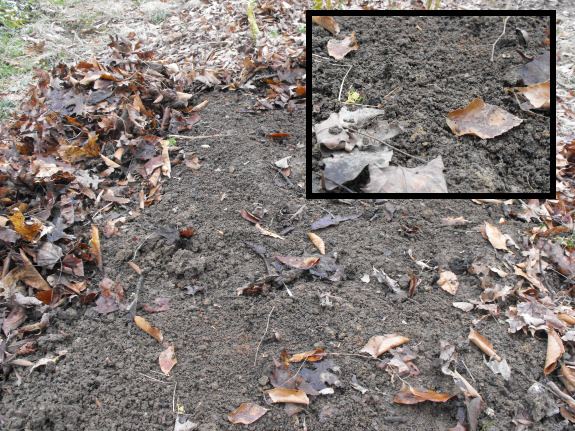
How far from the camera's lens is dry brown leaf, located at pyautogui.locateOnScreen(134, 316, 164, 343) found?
216 cm

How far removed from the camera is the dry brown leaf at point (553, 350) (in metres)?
2.06

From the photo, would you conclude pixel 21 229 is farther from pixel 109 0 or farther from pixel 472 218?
pixel 109 0

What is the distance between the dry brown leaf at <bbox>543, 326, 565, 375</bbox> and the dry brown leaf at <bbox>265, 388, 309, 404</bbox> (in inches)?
48.6

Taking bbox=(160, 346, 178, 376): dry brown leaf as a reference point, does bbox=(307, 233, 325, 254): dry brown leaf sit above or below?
above

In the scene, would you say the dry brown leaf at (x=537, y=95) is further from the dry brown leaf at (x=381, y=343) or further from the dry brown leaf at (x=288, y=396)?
the dry brown leaf at (x=288, y=396)

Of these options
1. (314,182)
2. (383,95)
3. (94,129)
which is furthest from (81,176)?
(383,95)

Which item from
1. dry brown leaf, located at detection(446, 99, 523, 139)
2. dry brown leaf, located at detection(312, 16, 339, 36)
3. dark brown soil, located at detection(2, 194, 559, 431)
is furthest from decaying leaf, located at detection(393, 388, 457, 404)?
dry brown leaf, located at detection(312, 16, 339, 36)

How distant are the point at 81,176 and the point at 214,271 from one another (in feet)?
5.09

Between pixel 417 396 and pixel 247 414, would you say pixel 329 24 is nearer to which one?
pixel 417 396

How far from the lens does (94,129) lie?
368cm

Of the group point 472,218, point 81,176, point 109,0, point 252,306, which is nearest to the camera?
point 252,306

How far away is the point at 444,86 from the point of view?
8.42 ft

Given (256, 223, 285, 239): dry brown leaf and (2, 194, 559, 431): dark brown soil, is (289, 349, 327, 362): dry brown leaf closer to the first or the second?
(2, 194, 559, 431): dark brown soil

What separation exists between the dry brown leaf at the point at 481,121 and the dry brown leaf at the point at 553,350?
43.8 inches
